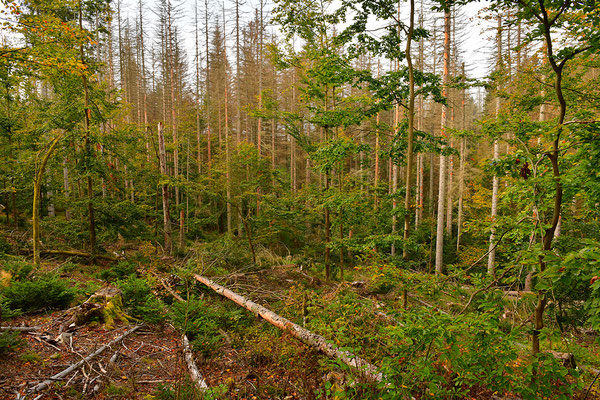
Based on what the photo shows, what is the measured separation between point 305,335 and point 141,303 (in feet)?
12.9

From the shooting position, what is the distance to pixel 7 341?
3.51 metres

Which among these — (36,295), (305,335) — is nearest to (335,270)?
(305,335)

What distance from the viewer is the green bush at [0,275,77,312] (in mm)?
5059

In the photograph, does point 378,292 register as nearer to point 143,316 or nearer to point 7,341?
point 143,316

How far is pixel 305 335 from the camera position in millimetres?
4852

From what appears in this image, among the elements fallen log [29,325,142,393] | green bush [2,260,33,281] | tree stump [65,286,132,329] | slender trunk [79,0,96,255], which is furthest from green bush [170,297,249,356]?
slender trunk [79,0,96,255]

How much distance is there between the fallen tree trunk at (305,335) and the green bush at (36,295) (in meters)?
3.25

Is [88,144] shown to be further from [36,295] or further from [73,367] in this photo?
[73,367]

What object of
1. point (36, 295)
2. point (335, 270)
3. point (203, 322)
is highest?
point (36, 295)

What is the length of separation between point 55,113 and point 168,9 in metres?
16.1

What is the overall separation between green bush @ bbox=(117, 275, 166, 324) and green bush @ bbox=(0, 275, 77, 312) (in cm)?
102

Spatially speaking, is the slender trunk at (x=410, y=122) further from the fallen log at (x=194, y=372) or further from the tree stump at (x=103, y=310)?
the tree stump at (x=103, y=310)

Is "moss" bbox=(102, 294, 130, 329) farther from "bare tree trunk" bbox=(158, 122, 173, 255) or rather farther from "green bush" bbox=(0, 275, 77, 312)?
"bare tree trunk" bbox=(158, 122, 173, 255)

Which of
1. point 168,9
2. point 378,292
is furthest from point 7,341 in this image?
point 168,9
